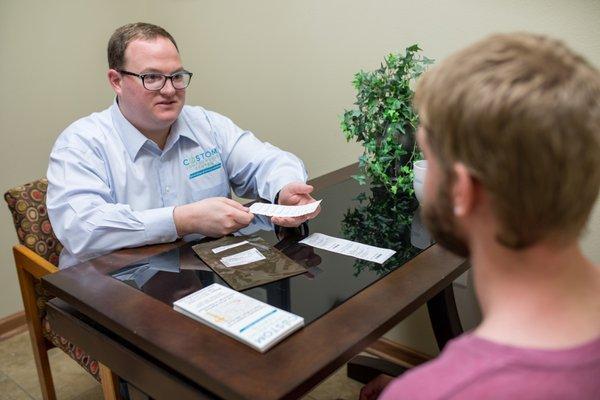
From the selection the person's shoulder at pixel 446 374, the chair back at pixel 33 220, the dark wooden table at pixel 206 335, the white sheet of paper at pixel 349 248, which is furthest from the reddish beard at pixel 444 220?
the chair back at pixel 33 220

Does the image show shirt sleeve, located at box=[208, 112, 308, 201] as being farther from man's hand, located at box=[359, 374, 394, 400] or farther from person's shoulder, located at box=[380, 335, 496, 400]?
person's shoulder, located at box=[380, 335, 496, 400]

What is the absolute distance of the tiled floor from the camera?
2268 millimetres

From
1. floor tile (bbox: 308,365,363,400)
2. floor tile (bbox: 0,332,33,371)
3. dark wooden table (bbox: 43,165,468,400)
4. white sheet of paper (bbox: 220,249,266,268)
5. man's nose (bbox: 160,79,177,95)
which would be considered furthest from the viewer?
floor tile (bbox: 0,332,33,371)

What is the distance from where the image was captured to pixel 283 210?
1571mm

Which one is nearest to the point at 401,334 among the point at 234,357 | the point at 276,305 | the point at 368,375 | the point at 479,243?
the point at 368,375

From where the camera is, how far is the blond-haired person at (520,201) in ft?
1.85

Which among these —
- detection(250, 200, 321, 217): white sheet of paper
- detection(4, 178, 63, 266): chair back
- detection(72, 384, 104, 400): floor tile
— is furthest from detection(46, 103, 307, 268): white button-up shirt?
detection(72, 384, 104, 400): floor tile

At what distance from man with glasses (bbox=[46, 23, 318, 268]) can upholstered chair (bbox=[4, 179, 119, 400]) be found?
0.11 meters

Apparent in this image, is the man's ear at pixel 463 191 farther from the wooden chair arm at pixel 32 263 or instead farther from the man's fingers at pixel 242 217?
the wooden chair arm at pixel 32 263

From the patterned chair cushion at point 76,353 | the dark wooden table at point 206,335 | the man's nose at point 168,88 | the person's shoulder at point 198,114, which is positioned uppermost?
the man's nose at point 168,88

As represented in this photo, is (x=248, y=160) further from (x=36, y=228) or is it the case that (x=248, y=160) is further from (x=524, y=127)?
(x=524, y=127)

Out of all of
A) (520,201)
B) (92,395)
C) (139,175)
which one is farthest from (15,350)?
(520,201)

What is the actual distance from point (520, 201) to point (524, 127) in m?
0.09

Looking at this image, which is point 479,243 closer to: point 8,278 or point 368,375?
point 368,375
